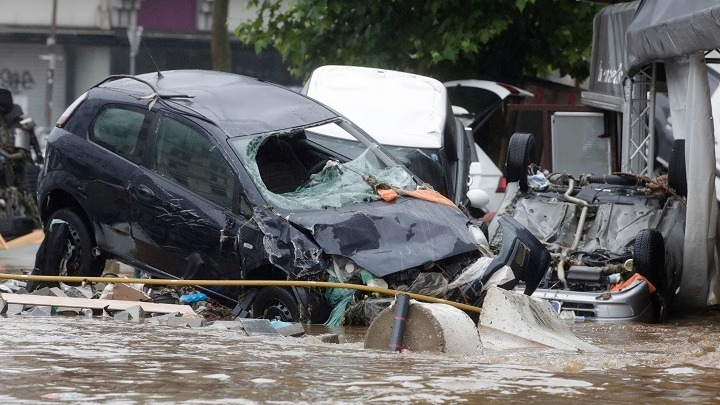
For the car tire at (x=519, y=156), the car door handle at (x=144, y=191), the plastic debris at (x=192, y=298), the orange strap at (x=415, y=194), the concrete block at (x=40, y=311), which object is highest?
the car tire at (x=519, y=156)

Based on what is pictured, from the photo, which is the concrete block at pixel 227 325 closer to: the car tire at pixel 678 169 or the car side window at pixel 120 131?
the car side window at pixel 120 131

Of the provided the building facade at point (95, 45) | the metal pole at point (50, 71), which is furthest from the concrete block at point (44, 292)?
the building facade at point (95, 45)

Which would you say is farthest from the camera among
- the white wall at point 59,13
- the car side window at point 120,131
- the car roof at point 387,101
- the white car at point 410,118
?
the white wall at point 59,13

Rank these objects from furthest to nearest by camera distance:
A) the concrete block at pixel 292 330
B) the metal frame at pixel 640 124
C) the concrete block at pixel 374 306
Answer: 1. the metal frame at pixel 640 124
2. the concrete block at pixel 374 306
3. the concrete block at pixel 292 330

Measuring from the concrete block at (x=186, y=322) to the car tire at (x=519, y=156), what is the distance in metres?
4.28

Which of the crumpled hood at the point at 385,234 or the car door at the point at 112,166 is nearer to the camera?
the crumpled hood at the point at 385,234

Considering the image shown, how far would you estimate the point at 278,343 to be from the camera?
363 inches

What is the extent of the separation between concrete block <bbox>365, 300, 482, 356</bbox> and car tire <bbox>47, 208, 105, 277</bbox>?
13.3ft

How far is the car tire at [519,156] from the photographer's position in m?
13.5

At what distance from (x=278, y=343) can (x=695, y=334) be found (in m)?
3.88

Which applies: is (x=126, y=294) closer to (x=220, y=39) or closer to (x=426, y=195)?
(x=426, y=195)

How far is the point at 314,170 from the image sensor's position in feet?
39.2

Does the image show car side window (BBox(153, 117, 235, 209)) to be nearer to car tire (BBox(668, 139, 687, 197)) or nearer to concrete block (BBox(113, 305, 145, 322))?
concrete block (BBox(113, 305, 145, 322))

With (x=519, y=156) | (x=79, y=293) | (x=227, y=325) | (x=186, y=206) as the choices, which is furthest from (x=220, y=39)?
(x=227, y=325)
